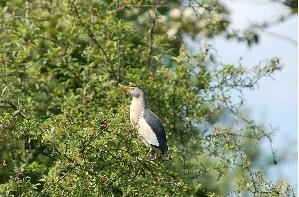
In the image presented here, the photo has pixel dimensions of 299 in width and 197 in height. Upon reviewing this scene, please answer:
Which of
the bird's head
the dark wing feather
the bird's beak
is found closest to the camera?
the dark wing feather

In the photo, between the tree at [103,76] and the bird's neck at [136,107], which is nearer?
the bird's neck at [136,107]

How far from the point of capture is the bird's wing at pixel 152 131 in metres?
9.21

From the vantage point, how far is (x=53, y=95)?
11.3m

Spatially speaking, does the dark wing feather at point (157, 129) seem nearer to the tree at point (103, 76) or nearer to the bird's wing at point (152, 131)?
the bird's wing at point (152, 131)

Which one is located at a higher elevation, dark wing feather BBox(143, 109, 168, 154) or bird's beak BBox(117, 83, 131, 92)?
bird's beak BBox(117, 83, 131, 92)

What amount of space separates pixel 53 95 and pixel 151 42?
1.36 metres

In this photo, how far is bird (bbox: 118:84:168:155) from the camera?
9195 mm

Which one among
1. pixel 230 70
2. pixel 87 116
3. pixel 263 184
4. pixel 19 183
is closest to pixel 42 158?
pixel 87 116

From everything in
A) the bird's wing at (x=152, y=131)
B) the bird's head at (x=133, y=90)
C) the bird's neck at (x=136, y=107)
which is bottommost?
the bird's wing at (x=152, y=131)

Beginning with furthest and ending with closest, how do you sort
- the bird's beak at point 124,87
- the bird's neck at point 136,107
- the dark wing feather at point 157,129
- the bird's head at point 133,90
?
the bird's beak at point 124,87
the bird's head at point 133,90
the bird's neck at point 136,107
the dark wing feather at point 157,129

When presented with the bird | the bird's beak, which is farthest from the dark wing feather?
the bird's beak

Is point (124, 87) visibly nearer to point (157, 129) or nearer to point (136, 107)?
point (136, 107)

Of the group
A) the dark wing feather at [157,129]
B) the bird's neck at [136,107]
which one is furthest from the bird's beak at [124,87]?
the dark wing feather at [157,129]

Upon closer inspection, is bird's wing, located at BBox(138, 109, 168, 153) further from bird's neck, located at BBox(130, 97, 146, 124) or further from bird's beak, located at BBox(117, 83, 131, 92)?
bird's beak, located at BBox(117, 83, 131, 92)
